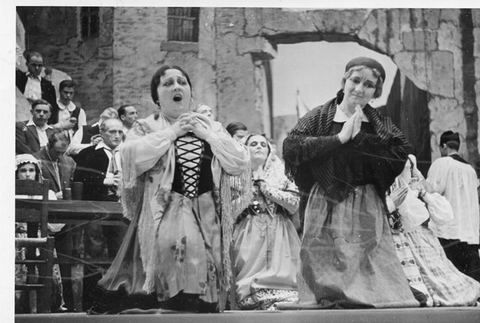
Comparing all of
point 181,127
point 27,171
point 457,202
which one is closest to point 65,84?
point 27,171

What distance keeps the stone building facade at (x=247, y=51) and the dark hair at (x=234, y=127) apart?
1.4 inches

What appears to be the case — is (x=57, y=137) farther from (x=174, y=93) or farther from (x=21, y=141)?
(x=174, y=93)

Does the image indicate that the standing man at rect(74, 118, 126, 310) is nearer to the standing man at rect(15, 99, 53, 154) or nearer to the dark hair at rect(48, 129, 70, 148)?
the dark hair at rect(48, 129, 70, 148)

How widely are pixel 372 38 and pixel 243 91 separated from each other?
0.93 metres

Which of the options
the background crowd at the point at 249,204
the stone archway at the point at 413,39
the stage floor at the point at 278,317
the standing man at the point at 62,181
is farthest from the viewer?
the stone archway at the point at 413,39

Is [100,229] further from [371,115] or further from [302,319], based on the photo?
[371,115]

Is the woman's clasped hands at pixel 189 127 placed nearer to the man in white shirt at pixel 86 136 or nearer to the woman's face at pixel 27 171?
the man in white shirt at pixel 86 136

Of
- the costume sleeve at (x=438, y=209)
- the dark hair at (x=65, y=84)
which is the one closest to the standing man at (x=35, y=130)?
the dark hair at (x=65, y=84)

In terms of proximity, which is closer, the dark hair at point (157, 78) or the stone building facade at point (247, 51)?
the dark hair at point (157, 78)

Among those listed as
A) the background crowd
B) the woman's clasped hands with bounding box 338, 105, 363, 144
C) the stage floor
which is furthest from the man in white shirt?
the woman's clasped hands with bounding box 338, 105, 363, 144

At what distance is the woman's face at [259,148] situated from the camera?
6594 mm

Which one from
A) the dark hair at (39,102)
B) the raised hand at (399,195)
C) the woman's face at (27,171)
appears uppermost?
the dark hair at (39,102)

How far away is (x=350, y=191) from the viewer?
6.35 metres

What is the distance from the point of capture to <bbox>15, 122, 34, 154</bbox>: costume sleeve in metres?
6.37
